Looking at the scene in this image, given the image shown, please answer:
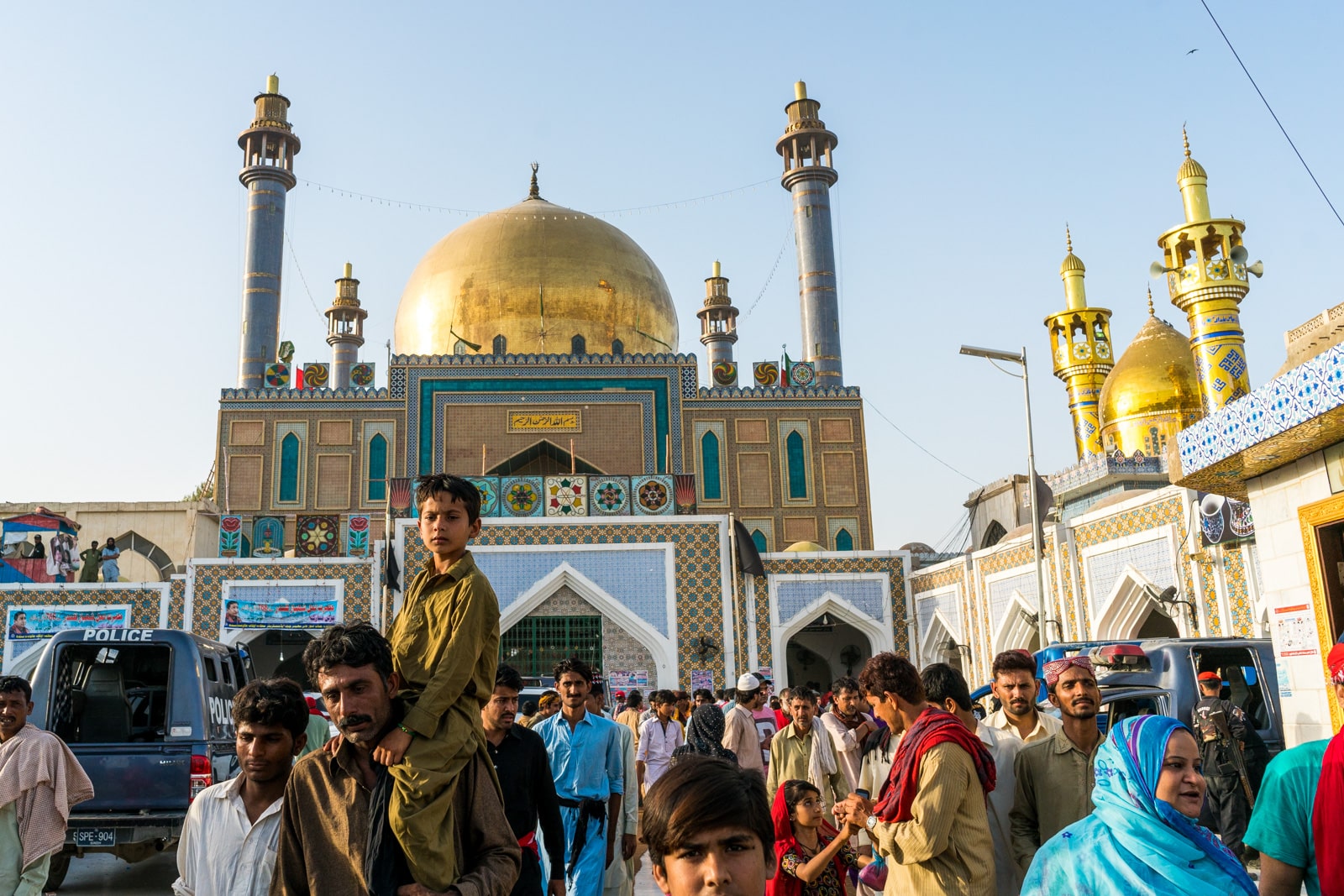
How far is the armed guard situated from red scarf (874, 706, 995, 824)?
4043 mm

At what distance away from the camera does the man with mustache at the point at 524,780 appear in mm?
3590

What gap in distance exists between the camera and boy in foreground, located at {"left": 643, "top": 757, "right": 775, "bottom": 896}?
169 centimetres

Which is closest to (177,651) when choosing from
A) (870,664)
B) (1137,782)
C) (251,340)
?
(870,664)

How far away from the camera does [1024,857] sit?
11.8ft

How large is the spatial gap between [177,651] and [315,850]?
191 inches

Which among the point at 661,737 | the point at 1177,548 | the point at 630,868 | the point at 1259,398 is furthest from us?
the point at 1177,548

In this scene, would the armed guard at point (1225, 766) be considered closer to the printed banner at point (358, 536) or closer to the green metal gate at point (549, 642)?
the green metal gate at point (549, 642)

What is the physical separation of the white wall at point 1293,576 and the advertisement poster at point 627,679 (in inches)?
543

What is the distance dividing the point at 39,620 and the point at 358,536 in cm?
563

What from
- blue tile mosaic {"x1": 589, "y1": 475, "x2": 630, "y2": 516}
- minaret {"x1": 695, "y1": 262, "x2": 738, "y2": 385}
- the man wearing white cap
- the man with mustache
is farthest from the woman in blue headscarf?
minaret {"x1": 695, "y1": 262, "x2": 738, "y2": 385}

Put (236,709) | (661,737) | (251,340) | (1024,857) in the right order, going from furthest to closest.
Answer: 1. (251,340)
2. (661,737)
3. (1024,857)
4. (236,709)

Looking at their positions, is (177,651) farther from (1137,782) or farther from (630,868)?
(1137,782)

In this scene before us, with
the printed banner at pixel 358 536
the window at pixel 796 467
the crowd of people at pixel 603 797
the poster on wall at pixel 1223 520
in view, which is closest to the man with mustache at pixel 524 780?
the crowd of people at pixel 603 797

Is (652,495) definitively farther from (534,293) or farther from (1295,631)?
(1295,631)
